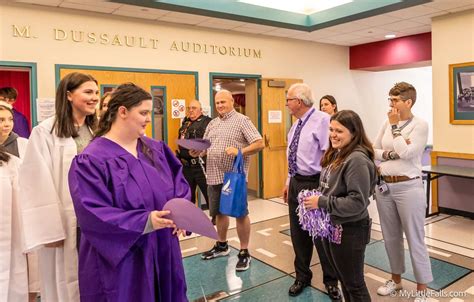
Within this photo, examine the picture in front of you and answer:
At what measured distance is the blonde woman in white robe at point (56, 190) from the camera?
1720 millimetres

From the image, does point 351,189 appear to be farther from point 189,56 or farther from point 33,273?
point 189,56

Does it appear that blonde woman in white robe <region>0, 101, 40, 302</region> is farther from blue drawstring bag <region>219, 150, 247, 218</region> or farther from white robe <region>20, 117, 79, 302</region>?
blue drawstring bag <region>219, 150, 247, 218</region>

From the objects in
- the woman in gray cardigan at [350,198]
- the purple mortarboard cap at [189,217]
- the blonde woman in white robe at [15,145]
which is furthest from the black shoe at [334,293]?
the blonde woman in white robe at [15,145]

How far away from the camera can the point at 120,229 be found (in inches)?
55.6

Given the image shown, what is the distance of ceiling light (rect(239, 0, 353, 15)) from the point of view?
5.25m

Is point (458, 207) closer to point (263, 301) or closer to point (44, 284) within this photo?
point (263, 301)

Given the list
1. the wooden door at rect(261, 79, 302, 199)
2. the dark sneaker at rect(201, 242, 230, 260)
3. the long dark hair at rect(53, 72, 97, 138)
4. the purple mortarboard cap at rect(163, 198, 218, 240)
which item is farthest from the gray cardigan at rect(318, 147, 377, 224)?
the wooden door at rect(261, 79, 302, 199)

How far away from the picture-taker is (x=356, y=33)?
5965mm

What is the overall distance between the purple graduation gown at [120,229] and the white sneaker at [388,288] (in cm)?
175

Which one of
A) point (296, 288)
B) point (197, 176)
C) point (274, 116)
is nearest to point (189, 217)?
point (296, 288)

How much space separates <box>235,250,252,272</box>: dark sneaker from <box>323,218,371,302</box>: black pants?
4.48 ft

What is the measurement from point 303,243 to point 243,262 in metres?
0.74

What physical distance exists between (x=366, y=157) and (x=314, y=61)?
5.01 meters

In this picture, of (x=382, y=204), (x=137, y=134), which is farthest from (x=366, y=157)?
(x=137, y=134)
